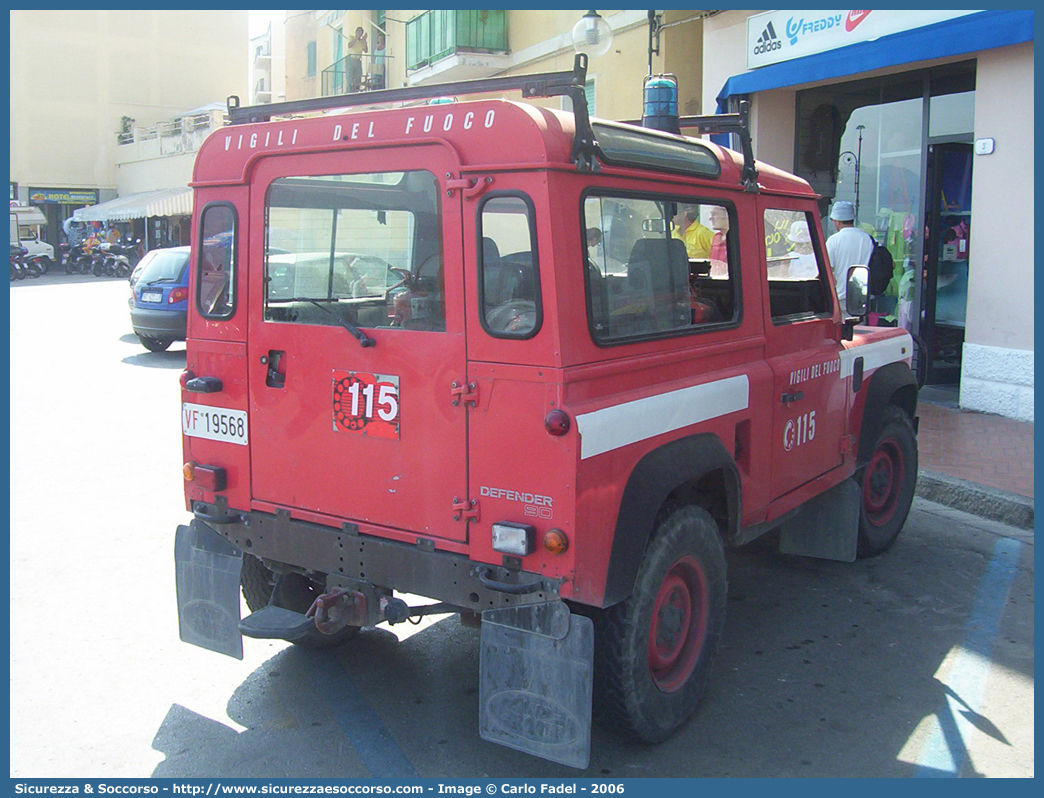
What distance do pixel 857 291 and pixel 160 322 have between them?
10.9 m

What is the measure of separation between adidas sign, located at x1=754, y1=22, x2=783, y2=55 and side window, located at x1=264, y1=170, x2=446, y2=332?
848cm

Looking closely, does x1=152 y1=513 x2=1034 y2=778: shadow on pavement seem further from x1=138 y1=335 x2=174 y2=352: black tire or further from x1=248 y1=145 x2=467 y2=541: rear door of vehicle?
x1=138 y1=335 x2=174 y2=352: black tire

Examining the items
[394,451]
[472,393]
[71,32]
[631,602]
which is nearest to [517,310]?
[472,393]

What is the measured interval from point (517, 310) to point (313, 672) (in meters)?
2.04

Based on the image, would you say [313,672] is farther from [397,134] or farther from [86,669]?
[397,134]

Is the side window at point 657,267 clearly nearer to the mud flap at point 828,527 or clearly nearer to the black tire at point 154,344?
the mud flap at point 828,527

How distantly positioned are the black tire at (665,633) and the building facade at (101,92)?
41.6 m

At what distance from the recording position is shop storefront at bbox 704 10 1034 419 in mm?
8445

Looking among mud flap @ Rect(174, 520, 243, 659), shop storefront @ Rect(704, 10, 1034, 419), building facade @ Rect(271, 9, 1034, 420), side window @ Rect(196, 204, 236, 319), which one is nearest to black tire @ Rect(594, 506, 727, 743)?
mud flap @ Rect(174, 520, 243, 659)

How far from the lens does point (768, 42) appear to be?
10.7 metres

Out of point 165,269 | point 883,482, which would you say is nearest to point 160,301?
point 165,269

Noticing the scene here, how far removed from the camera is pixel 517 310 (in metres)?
3.16

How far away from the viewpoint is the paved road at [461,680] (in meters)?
3.49

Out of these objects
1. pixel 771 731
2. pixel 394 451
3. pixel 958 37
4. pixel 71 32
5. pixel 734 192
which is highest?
pixel 71 32
